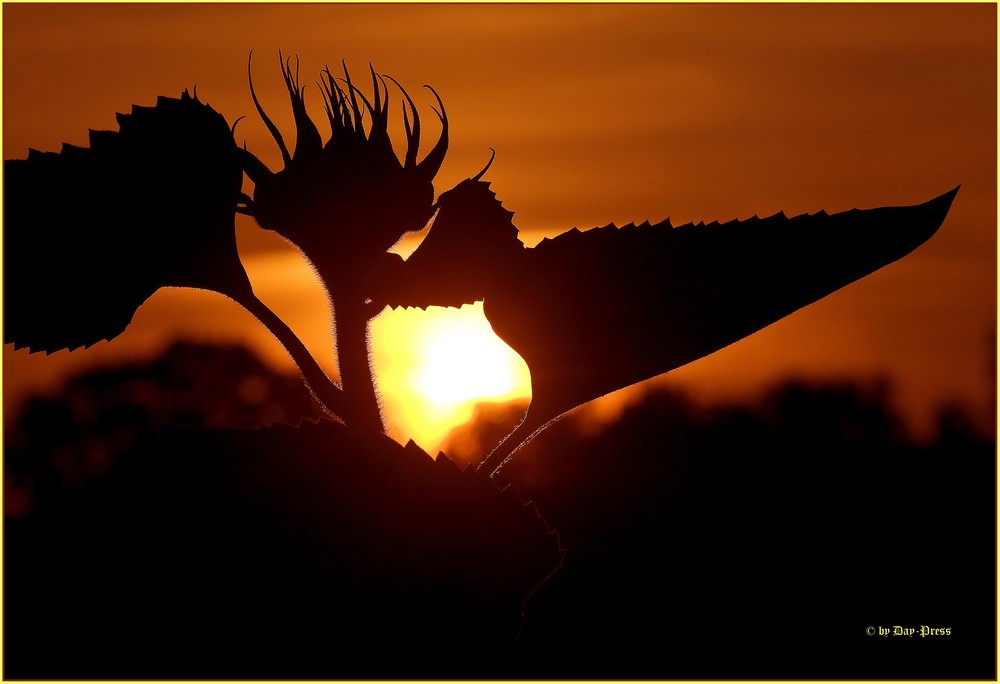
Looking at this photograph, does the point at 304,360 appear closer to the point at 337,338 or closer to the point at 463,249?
the point at 337,338

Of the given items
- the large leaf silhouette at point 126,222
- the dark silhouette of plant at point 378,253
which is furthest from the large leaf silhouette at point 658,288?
the large leaf silhouette at point 126,222

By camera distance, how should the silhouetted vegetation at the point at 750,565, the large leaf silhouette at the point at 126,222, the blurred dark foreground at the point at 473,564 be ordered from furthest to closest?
the silhouetted vegetation at the point at 750,565 < the large leaf silhouette at the point at 126,222 < the blurred dark foreground at the point at 473,564

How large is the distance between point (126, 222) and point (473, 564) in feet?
1.11

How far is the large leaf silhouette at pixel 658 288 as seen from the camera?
2.40ft

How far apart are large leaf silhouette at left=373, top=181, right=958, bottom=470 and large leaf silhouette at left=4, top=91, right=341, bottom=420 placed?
12cm

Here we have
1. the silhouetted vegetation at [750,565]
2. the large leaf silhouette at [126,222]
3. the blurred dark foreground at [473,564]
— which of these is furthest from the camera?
the silhouetted vegetation at [750,565]

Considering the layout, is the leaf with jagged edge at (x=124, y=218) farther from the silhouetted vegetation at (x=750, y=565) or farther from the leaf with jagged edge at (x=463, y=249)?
the silhouetted vegetation at (x=750, y=565)

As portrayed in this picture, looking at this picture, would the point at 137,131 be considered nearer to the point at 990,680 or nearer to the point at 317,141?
the point at 317,141

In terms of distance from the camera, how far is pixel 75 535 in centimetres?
79

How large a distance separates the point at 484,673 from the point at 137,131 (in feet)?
1.42

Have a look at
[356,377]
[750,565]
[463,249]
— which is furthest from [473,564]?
[750,565]

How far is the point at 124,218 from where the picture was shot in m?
0.82

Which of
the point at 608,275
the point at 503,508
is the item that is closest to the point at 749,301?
the point at 608,275

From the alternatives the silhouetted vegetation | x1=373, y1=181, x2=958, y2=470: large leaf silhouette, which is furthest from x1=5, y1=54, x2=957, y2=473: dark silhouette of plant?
the silhouetted vegetation
